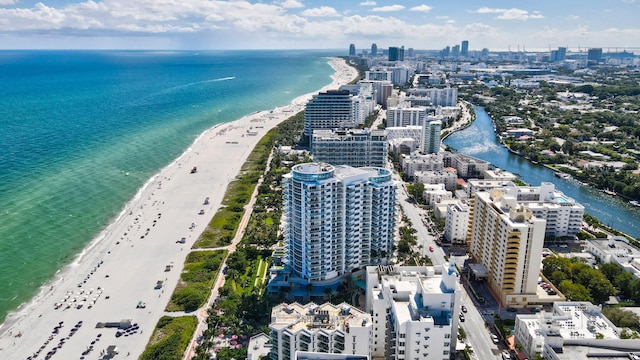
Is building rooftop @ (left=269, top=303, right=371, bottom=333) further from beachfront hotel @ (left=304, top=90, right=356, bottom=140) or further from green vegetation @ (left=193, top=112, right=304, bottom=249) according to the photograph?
beachfront hotel @ (left=304, top=90, right=356, bottom=140)

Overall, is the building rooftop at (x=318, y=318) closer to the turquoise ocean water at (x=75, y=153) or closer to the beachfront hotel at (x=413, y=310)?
the beachfront hotel at (x=413, y=310)

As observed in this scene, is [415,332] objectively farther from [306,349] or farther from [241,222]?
[241,222]

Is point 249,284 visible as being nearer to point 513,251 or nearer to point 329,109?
point 513,251

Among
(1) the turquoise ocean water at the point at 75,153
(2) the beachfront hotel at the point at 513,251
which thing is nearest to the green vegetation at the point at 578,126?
(2) the beachfront hotel at the point at 513,251

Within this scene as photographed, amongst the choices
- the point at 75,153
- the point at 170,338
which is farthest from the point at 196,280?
the point at 75,153

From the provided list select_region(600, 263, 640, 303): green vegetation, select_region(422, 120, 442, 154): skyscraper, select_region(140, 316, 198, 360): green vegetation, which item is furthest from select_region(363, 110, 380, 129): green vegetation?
select_region(140, 316, 198, 360): green vegetation
